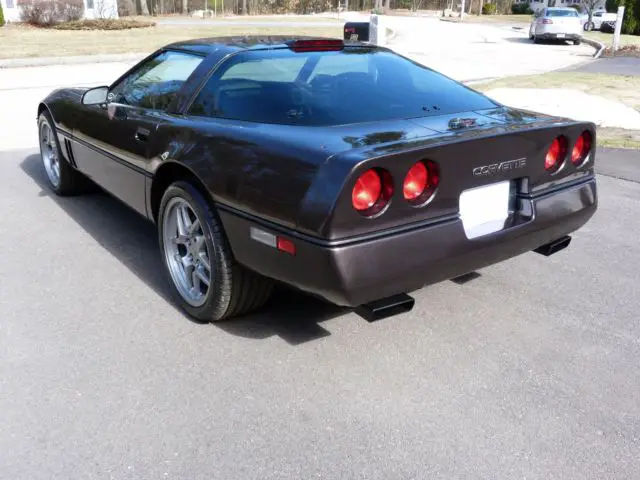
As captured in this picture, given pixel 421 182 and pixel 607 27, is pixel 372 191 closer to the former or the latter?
pixel 421 182

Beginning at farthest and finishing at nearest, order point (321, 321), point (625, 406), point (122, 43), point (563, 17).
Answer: point (563, 17), point (122, 43), point (321, 321), point (625, 406)

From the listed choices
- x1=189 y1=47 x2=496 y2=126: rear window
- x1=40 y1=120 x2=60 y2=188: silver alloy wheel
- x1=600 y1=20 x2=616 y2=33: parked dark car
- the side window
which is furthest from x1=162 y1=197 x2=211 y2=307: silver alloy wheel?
x1=600 y1=20 x2=616 y2=33: parked dark car

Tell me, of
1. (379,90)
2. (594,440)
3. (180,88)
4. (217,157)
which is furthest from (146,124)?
(594,440)

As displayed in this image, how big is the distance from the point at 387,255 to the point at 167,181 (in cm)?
152

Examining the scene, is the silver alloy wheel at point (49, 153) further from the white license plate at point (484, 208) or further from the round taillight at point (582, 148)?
the round taillight at point (582, 148)

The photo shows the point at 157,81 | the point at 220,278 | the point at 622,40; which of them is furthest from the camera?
the point at 622,40

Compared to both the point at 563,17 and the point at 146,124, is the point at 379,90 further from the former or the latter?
the point at 563,17

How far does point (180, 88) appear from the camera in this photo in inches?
148

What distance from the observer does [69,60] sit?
16.8 meters

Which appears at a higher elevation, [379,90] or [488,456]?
[379,90]

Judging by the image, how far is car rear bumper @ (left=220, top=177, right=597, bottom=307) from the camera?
8.61ft

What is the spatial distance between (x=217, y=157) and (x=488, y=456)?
1.77m

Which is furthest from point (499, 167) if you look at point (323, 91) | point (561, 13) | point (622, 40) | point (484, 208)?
point (622, 40)

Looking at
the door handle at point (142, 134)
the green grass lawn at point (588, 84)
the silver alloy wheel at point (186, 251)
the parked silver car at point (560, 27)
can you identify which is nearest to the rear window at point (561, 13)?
the parked silver car at point (560, 27)
